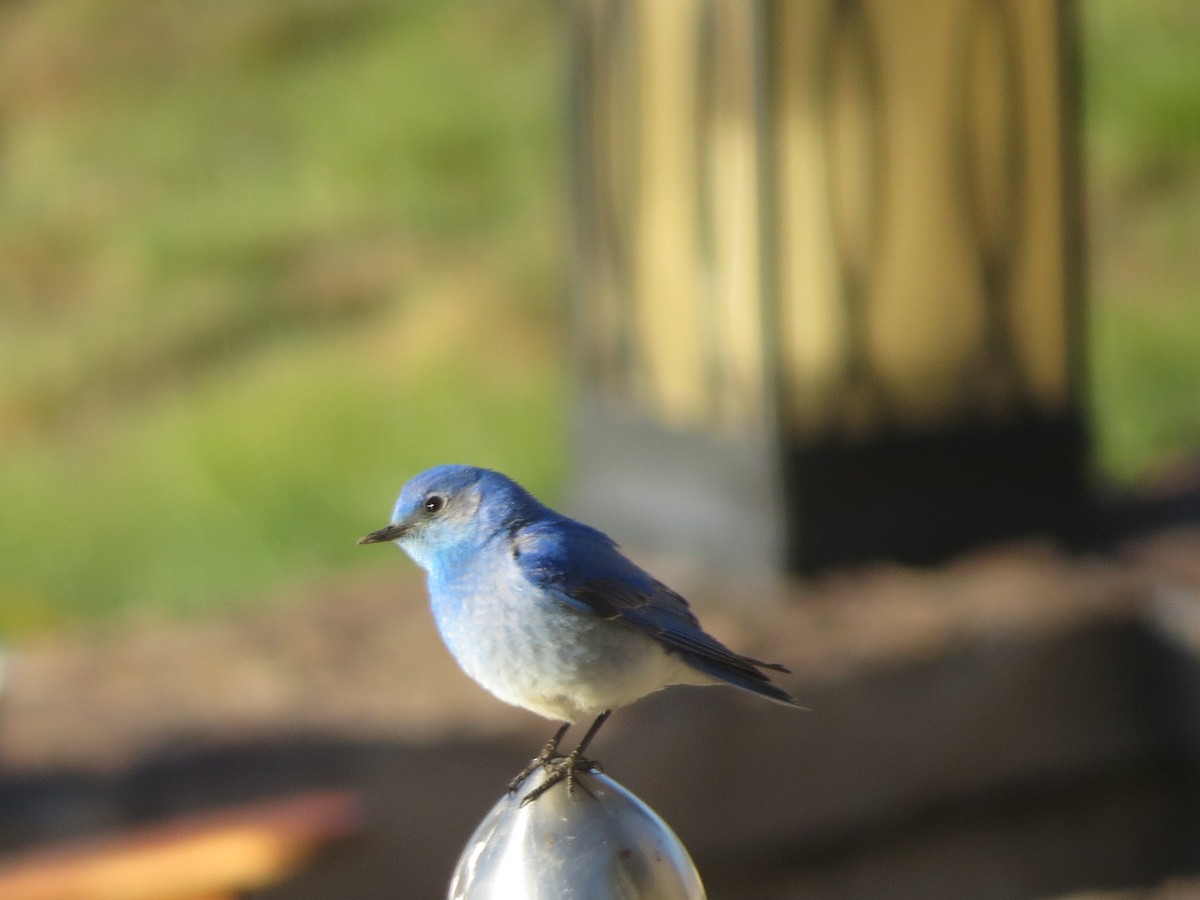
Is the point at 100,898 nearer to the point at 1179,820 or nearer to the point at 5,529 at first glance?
the point at 1179,820

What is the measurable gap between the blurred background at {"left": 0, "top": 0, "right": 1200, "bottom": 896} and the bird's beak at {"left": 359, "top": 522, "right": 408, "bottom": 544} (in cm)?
261

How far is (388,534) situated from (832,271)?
132 inches

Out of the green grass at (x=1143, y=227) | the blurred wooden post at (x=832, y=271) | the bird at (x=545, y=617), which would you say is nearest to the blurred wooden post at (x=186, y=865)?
the bird at (x=545, y=617)

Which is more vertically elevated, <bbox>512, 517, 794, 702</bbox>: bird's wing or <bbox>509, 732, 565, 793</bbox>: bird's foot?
<bbox>512, 517, 794, 702</bbox>: bird's wing

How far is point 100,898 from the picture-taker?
115 inches

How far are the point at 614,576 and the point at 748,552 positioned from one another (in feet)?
10.2

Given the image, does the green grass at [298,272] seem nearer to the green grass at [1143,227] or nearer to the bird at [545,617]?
the green grass at [1143,227]

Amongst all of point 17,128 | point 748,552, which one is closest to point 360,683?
point 748,552

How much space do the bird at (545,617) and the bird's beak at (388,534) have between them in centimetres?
2

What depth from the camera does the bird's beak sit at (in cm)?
177

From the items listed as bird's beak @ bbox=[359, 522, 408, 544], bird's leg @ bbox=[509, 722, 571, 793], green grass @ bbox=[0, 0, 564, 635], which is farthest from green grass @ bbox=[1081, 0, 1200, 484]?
bird's beak @ bbox=[359, 522, 408, 544]

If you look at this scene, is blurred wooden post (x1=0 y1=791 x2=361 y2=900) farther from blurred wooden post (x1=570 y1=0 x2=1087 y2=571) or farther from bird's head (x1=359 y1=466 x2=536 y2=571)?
blurred wooden post (x1=570 y1=0 x2=1087 y2=571)

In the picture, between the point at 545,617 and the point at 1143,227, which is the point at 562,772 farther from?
the point at 1143,227

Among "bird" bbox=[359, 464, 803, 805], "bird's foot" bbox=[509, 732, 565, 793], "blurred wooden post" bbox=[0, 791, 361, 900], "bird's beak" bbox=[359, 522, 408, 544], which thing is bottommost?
"blurred wooden post" bbox=[0, 791, 361, 900]
